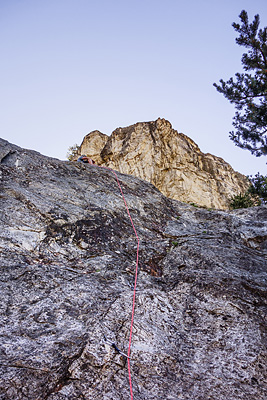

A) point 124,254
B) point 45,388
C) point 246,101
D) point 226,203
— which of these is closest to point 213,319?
point 124,254

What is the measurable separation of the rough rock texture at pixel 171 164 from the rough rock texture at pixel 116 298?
67.9 feet

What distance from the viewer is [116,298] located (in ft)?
19.6

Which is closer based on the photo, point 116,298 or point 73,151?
point 116,298

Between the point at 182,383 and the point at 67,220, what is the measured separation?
17.5 feet

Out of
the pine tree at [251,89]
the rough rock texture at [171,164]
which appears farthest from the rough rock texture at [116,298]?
the rough rock texture at [171,164]

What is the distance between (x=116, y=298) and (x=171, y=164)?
27584mm

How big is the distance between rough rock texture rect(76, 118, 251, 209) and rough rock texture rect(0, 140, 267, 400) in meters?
20.7

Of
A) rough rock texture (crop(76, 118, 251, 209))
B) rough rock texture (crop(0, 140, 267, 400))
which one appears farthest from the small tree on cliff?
rough rock texture (crop(0, 140, 267, 400))

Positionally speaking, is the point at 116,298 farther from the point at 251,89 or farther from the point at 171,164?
the point at 171,164

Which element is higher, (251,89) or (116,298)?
(251,89)

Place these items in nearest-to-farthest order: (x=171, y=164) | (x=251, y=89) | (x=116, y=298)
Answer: (x=116, y=298)
(x=251, y=89)
(x=171, y=164)

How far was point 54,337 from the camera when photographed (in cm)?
480

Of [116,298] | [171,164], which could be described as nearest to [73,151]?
[171,164]

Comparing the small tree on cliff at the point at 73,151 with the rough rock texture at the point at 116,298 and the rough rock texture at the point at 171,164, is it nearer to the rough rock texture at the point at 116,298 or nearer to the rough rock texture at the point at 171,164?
the rough rock texture at the point at 171,164
